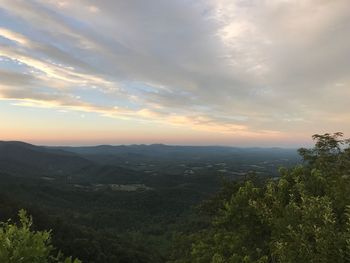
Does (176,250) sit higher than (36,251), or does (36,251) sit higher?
(36,251)

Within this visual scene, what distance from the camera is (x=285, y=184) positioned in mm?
25641

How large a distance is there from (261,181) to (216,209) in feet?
18.6

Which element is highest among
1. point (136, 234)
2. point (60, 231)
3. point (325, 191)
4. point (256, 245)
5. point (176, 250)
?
point (325, 191)

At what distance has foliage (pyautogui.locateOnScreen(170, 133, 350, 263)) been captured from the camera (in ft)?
55.6

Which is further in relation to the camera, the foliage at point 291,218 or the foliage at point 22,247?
the foliage at point 291,218

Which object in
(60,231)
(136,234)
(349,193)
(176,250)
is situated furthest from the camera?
(136,234)

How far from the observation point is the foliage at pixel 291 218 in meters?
16.9

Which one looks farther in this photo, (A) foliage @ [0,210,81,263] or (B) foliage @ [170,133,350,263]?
(B) foliage @ [170,133,350,263]

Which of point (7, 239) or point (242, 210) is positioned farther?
point (242, 210)

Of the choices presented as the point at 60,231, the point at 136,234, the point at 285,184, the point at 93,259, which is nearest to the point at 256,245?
the point at 285,184

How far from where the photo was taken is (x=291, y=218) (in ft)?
66.9

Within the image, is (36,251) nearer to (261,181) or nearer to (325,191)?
(325,191)

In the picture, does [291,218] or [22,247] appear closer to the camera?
[22,247]

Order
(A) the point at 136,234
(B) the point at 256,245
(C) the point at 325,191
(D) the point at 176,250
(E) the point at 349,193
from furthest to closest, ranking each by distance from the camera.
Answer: (A) the point at 136,234 < (D) the point at 176,250 < (B) the point at 256,245 < (C) the point at 325,191 < (E) the point at 349,193
